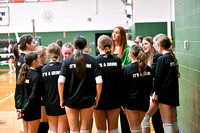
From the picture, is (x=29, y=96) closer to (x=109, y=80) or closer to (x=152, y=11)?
(x=109, y=80)

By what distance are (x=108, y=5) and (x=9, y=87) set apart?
10.0 m

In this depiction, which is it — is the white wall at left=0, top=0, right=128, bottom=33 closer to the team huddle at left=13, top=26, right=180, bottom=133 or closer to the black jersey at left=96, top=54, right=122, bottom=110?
the team huddle at left=13, top=26, right=180, bottom=133

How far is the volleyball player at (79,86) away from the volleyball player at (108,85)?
15 cm

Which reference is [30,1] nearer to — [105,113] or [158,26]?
[158,26]

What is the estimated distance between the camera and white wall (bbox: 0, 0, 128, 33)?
1883cm

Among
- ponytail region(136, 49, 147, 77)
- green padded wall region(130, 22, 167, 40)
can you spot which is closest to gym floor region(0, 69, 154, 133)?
→ ponytail region(136, 49, 147, 77)

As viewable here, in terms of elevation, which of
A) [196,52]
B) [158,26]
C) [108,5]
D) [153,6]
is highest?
[108,5]

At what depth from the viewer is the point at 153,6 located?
1061 cm

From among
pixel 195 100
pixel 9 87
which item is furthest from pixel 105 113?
pixel 9 87

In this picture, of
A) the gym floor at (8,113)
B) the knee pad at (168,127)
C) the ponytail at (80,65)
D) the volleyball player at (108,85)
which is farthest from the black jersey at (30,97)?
the gym floor at (8,113)

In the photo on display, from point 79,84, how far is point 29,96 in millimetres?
783

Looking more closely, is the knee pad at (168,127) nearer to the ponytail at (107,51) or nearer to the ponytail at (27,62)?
the ponytail at (107,51)

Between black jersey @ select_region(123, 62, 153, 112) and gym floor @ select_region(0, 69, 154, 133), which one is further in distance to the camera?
gym floor @ select_region(0, 69, 154, 133)

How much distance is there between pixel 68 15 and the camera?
62.3 ft
